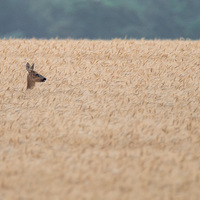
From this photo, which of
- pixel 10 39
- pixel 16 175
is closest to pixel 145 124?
pixel 16 175

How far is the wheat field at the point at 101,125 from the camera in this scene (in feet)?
21.1

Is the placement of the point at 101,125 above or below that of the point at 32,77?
below

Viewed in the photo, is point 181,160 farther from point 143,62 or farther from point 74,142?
point 143,62

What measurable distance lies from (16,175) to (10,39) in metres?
16.4

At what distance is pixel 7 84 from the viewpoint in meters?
14.2

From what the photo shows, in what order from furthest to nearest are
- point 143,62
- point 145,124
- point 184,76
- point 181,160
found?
point 143,62 → point 184,76 → point 145,124 → point 181,160

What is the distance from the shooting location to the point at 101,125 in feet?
31.6

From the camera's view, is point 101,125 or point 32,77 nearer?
point 101,125

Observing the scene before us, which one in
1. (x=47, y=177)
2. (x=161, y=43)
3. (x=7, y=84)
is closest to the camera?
(x=47, y=177)

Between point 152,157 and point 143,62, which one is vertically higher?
point 143,62

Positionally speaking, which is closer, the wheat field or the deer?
the wheat field

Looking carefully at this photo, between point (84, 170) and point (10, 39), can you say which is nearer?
point (84, 170)

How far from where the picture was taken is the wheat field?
6.43 meters

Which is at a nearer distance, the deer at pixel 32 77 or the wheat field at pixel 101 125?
the wheat field at pixel 101 125
